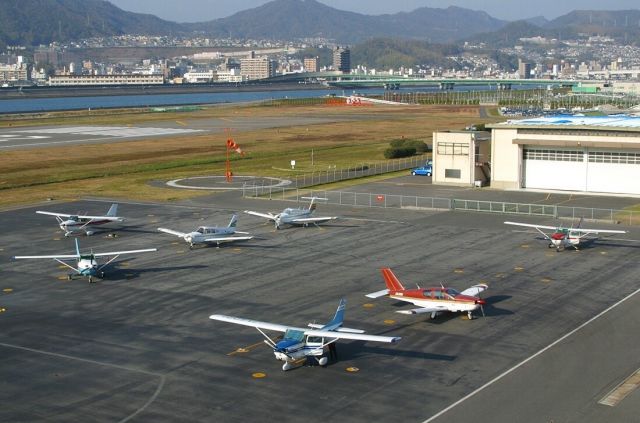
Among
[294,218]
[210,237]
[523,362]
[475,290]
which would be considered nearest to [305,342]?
[523,362]

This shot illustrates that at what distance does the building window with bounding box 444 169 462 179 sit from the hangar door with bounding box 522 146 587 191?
7.78 m

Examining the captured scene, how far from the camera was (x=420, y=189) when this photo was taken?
95.4 metres

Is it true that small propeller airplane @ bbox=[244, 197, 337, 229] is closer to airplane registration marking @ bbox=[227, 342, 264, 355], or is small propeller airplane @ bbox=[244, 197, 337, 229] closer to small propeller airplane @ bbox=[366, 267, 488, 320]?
small propeller airplane @ bbox=[366, 267, 488, 320]

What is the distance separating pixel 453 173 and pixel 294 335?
208ft

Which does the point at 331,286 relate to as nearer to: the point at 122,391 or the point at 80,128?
the point at 122,391

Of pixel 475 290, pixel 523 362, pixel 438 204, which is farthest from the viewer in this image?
pixel 438 204

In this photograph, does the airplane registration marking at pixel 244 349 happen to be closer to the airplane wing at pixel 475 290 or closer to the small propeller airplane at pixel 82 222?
the airplane wing at pixel 475 290

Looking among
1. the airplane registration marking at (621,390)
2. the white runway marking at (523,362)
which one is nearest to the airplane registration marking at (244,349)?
the white runway marking at (523,362)

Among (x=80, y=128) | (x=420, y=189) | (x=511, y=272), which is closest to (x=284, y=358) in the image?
(x=511, y=272)

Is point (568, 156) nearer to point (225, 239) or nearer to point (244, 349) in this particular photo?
point (225, 239)

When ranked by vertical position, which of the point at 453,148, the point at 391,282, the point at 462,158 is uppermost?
the point at 453,148

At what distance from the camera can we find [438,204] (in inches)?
3268

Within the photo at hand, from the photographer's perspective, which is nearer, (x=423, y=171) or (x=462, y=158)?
(x=462, y=158)

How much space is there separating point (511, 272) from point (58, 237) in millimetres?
34279
